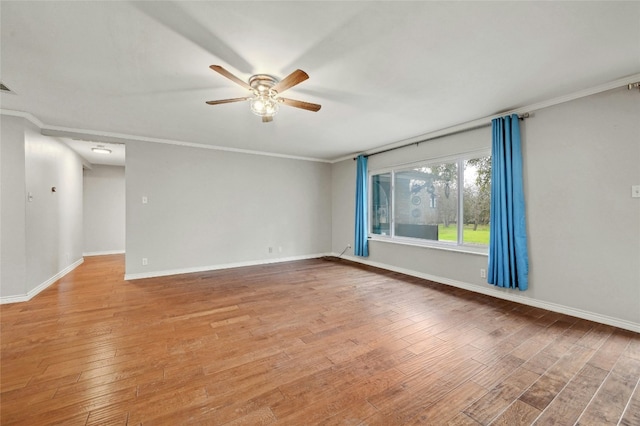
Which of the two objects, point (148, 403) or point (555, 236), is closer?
point (148, 403)

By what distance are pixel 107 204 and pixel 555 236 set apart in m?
9.64

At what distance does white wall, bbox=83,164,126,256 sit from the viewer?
6820 millimetres

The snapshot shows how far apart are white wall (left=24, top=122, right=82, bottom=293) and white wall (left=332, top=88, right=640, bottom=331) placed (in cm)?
664

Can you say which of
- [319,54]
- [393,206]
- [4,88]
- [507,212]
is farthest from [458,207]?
[4,88]

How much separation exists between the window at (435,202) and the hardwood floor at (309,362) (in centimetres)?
115

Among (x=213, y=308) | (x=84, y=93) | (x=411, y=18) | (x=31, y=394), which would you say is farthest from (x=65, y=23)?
(x=213, y=308)

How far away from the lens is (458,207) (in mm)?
4148

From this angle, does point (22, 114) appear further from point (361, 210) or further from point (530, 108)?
point (530, 108)

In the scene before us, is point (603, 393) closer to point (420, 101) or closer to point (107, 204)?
point (420, 101)

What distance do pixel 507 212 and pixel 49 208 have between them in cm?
703

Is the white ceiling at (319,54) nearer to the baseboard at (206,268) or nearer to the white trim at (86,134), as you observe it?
the white trim at (86,134)

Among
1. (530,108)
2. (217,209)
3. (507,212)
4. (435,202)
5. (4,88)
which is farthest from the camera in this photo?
(217,209)

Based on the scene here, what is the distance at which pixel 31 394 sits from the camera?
1666 mm

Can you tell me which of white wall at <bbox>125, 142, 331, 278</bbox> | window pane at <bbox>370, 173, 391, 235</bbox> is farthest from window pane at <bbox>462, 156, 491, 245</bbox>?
white wall at <bbox>125, 142, 331, 278</bbox>
